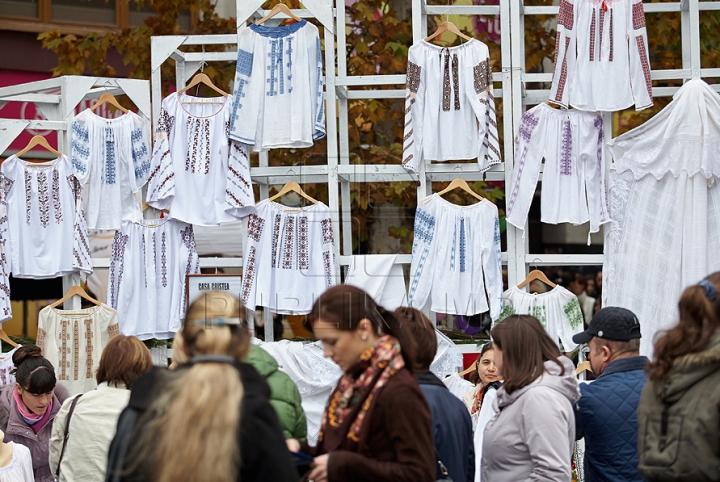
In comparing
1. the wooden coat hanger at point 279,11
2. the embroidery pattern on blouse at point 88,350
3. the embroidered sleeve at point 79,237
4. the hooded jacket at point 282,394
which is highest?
the wooden coat hanger at point 279,11

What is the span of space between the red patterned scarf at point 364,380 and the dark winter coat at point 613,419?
111cm

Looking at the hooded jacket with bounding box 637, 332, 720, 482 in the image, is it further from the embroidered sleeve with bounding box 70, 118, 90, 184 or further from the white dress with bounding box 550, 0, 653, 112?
the embroidered sleeve with bounding box 70, 118, 90, 184

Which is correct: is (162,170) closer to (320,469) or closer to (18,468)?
(18,468)

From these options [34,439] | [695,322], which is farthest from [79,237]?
[695,322]

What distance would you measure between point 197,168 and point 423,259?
1727mm

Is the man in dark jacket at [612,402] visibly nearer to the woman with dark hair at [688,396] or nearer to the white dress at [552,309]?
the woman with dark hair at [688,396]

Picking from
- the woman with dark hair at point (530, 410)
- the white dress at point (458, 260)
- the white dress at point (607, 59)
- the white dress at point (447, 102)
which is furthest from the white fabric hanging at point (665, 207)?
the woman with dark hair at point (530, 410)

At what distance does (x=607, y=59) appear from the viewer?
20.4 ft

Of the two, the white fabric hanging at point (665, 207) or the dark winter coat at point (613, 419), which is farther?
the white fabric hanging at point (665, 207)

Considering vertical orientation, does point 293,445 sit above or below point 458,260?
below

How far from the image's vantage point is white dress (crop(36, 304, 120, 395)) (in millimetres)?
6574

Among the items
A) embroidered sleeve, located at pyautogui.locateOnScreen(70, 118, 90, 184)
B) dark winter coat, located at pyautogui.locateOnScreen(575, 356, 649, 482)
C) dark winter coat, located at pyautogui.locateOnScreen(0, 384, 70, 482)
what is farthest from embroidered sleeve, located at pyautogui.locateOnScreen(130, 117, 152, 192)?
dark winter coat, located at pyautogui.locateOnScreen(575, 356, 649, 482)

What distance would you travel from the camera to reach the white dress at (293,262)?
21.4 feet

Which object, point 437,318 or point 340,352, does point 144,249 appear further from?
point 340,352
